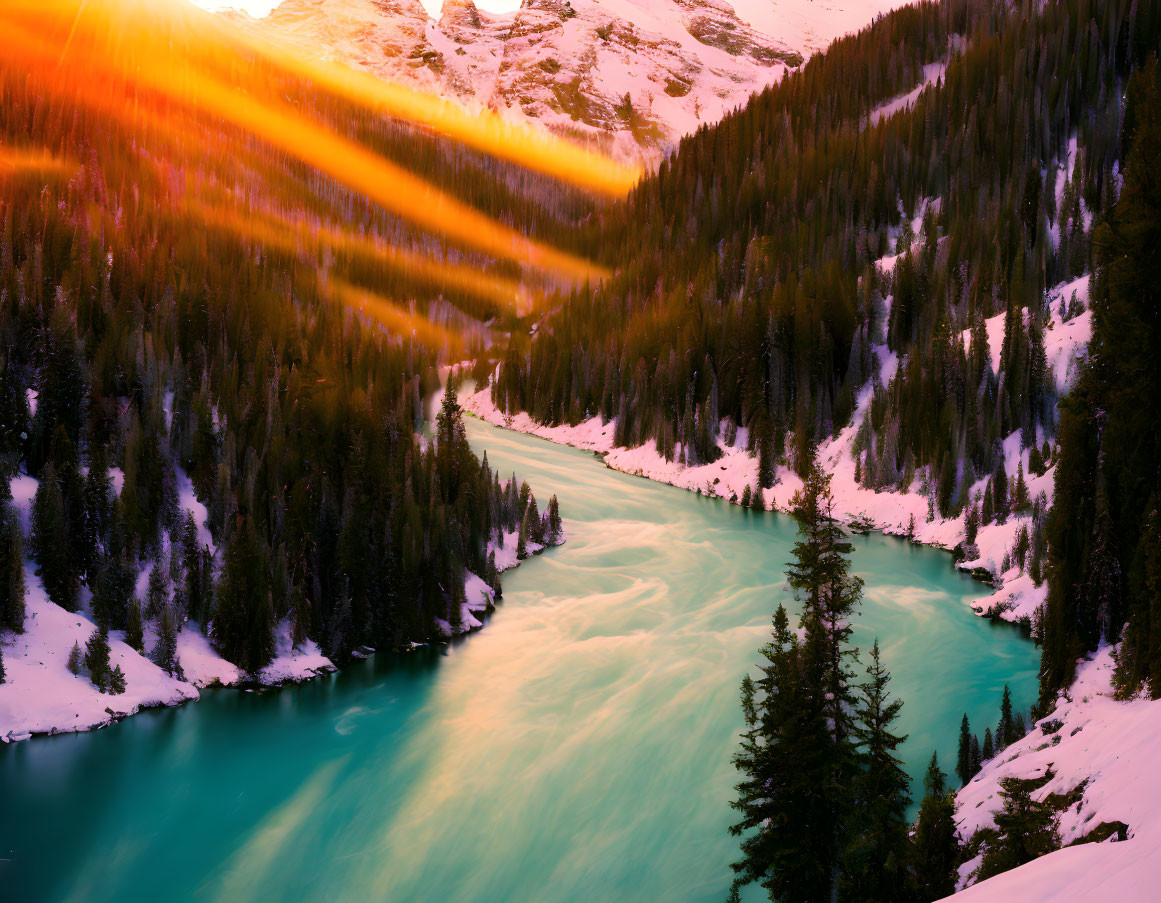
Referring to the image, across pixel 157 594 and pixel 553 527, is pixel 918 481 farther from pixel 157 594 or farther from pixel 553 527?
pixel 157 594

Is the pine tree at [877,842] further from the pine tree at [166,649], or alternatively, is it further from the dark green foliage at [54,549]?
the dark green foliage at [54,549]

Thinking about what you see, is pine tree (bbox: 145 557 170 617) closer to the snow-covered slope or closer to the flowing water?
the flowing water

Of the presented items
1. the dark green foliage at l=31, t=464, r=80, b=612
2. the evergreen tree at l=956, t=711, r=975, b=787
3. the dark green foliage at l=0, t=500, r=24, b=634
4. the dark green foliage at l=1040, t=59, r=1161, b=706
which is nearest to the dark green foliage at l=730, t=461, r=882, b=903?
the dark green foliage at l=1040, t=59, r=1161, b=706

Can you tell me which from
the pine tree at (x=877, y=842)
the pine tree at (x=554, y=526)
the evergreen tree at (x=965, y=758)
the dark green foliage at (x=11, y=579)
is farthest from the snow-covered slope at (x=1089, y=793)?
the pine tree at (x=554, y=526)

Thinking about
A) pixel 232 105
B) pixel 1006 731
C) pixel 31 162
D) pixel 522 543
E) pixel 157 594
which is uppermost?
pixel 232 105

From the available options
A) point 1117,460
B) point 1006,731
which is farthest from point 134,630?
point 1117,460
